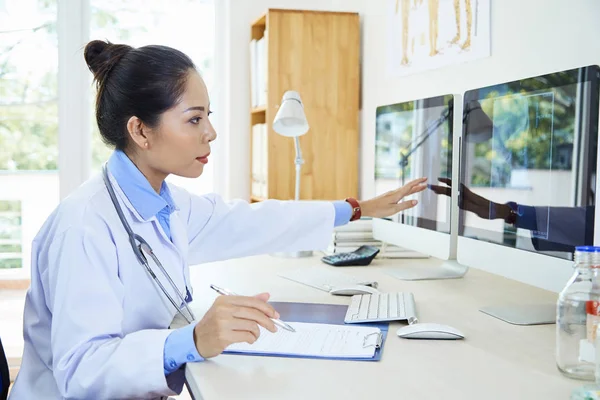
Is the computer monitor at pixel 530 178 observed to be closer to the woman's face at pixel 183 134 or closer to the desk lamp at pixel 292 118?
the woman's face at pixel 183 134

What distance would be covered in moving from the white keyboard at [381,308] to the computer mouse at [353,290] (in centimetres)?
3

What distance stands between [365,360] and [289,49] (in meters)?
1.93

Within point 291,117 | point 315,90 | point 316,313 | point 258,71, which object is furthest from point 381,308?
point 258,71

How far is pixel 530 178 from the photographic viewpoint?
1310mm

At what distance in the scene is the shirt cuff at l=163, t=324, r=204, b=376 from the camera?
3.41 ft

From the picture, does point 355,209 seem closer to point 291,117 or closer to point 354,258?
point 354,258

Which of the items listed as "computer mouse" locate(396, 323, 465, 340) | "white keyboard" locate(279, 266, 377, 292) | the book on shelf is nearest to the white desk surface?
"computer mouse" locate(396, 323, 465, 340)

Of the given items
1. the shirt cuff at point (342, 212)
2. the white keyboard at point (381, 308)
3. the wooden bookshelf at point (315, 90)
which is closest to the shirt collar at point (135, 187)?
the white keyboard at point (381, 308)

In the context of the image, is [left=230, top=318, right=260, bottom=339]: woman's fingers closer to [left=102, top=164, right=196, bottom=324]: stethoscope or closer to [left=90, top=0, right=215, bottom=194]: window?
[left=102, top=164, right=196, bottom=324]: stethoscope

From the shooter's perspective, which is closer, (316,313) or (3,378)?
(3,378)

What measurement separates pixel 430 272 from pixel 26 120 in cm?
212

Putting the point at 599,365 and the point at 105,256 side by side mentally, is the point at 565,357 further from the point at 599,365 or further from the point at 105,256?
the point at 105,256

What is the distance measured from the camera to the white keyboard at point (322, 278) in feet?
5.49

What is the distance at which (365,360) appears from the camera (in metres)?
1.08
